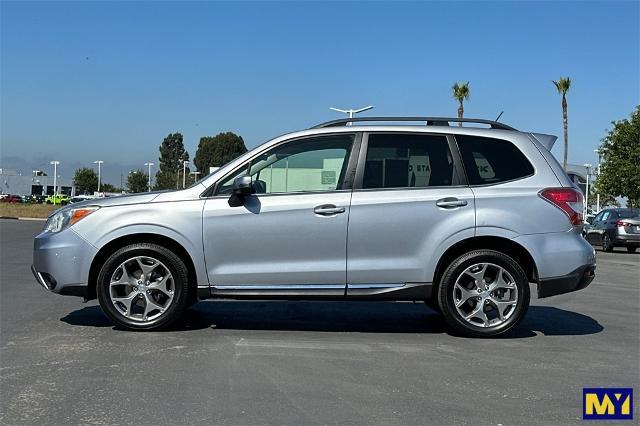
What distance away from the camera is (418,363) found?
197 inches

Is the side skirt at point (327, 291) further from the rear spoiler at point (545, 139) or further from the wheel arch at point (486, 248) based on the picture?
the rear spoiler at point (545, 139)

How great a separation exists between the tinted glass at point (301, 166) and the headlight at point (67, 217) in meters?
→ 1.25

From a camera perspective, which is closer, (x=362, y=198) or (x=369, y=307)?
(x=362, y=198)

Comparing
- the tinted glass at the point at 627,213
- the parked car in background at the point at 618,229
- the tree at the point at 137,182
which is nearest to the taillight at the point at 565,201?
the parked car in background at the point at 618,229

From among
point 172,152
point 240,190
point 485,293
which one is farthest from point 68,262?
point 172,152

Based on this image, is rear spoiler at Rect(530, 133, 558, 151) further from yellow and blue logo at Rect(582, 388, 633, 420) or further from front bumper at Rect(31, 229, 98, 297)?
front bumper at Rect(31, 229, 98, 297)

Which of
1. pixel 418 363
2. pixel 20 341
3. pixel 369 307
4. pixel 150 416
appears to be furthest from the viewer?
pixel 369 307

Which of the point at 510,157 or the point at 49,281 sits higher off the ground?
the point at 510,157

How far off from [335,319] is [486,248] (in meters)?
1.81

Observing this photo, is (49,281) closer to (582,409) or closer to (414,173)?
(414,173)

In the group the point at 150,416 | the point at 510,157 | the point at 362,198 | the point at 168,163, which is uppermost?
the point at 168,163

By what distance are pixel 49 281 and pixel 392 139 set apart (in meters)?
3.51

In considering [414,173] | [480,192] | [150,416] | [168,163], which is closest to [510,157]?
[480,192]

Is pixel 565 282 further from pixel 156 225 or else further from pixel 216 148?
pixel 216 148
